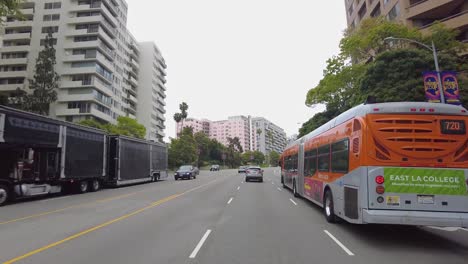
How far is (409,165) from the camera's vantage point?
25.1ft

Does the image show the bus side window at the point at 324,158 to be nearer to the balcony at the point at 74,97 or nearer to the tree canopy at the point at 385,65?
the tree canopy at the point at 385,65

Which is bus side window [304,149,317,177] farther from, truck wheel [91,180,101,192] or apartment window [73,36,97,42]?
apartment window [73,36,97,42]

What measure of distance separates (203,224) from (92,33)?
64.9 metres

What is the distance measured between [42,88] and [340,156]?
60.5 meters

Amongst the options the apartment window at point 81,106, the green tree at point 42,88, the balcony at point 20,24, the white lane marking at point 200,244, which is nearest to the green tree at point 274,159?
the apartment window at point 81,106

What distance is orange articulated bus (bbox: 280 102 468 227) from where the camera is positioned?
291 inches

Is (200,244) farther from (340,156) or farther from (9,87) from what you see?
(9,87)

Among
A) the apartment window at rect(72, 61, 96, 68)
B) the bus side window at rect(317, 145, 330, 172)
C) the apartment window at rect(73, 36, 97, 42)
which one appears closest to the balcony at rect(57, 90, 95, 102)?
the apartment window at rect(72, 61, 96, 68)

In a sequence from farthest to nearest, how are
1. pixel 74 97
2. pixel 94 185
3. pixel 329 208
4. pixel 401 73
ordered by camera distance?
pixel 74 97 → pixel 401 73 → pixel 94 185 → pixel 329 208

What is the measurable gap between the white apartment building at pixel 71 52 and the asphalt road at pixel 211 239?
55.8 m

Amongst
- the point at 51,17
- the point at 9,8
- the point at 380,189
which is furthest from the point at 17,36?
the point at 380,189

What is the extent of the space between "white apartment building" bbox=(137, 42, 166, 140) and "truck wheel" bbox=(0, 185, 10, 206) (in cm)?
7645

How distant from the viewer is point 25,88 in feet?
205

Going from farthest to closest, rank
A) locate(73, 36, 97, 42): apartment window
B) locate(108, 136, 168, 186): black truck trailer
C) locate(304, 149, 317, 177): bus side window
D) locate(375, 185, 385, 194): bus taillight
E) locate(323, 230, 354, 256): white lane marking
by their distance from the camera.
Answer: locate(73, 36, 97, 42): apartment window → locate(108, 136, 168, 186): black truck trailer → locate(304, 149, 317, 177): bus side window → locate(375, 185, 385, 194): bus taillight → locate(323, 230, 354, 256): white lane marking
